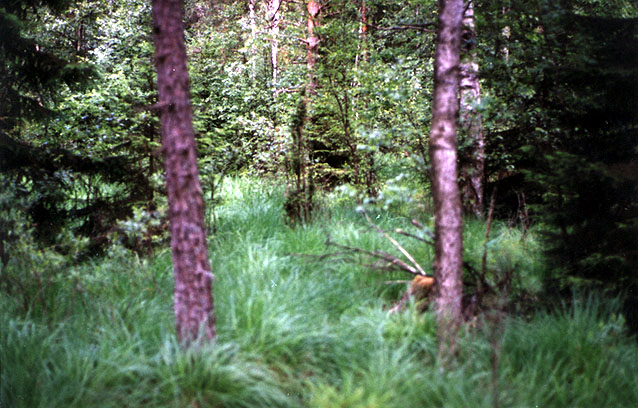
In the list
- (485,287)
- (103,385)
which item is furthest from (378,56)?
(103,385)

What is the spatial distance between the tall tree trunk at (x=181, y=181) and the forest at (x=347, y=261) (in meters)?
0.01

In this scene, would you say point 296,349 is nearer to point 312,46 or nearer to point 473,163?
point 473,163

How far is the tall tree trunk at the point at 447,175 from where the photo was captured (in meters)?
3.85

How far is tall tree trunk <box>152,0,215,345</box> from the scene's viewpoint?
11.0 feet

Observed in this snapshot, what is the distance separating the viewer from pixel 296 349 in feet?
11.6

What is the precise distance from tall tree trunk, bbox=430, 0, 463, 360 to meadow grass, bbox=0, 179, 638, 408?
0.29 metres

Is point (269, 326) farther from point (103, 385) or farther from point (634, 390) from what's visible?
point (634, 390)

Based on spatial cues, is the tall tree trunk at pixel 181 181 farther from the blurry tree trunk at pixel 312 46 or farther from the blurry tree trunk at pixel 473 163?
the blurry tree trunk at pixel 312 46

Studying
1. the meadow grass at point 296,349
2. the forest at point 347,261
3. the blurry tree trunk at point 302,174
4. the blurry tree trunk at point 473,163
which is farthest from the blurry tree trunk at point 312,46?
the meadow grass at point 296,349

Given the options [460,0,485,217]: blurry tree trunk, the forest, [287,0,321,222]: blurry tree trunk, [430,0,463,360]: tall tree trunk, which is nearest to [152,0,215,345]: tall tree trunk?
the forest

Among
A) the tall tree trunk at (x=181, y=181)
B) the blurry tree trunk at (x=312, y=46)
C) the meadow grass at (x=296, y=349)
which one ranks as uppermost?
the blurry tree trunk at (x=312, y=46)

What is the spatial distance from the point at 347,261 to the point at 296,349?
1.51m

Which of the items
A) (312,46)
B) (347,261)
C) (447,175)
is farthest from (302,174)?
(312,46)

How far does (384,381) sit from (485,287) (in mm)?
1606
